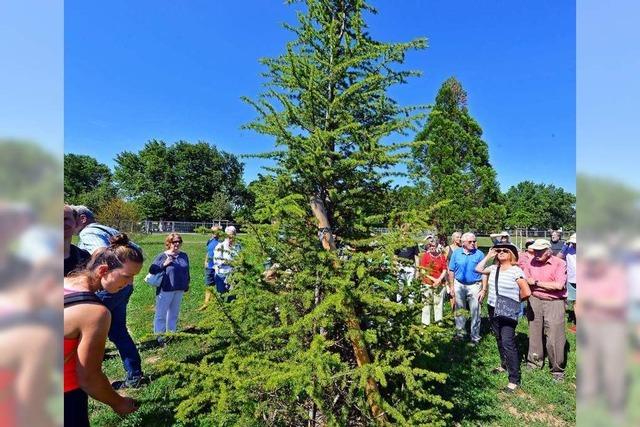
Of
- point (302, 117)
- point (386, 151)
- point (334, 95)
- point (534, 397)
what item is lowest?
point (534, 397)

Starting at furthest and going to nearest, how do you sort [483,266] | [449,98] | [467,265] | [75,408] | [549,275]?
[449,98]
[467,265]
[483,266]
[549,275]
[75,408]

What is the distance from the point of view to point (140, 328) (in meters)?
7.75

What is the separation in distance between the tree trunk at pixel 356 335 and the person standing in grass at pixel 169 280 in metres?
3.65

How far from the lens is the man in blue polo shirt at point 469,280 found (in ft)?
23.1

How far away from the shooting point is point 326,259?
333 cm

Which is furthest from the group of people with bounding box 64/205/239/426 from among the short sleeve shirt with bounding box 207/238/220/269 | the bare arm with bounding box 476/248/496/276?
the bare arm with bounding box 476/248/496/276

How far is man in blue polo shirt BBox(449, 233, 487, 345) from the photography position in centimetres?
703

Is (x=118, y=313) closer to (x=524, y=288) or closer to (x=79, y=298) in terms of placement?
(x=79, y=298)

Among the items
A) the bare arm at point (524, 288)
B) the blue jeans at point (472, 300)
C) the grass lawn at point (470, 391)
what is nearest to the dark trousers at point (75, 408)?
the grass lawn at point (470, 391)

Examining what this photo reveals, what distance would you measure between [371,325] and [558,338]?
4107 millimetres

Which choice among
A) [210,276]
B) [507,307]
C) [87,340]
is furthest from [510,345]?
[210,276]

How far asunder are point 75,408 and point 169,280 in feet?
13.5
